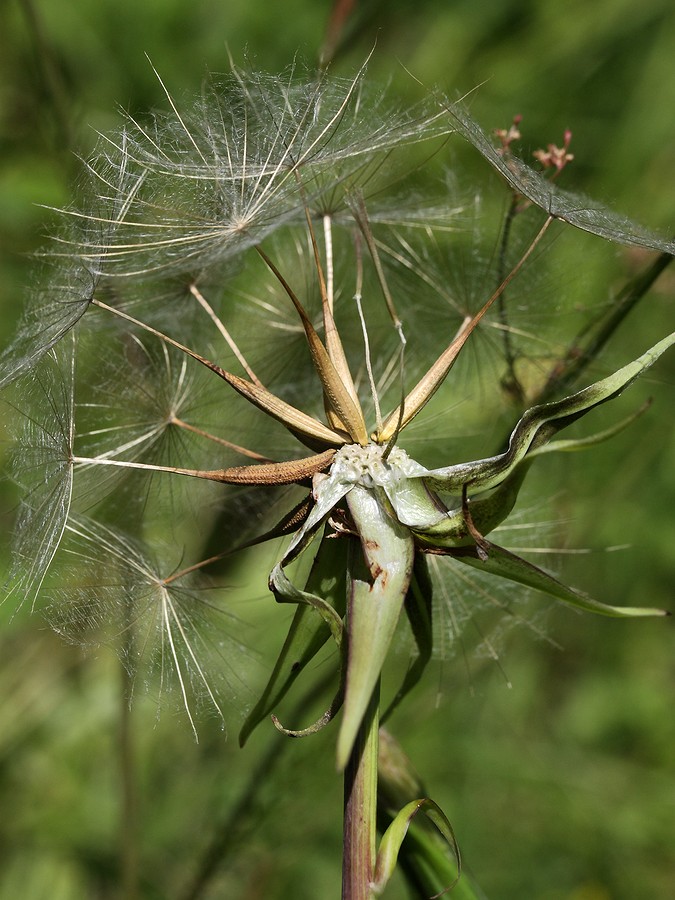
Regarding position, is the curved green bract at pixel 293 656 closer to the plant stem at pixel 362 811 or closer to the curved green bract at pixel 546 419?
the plant stem at pixel 362 811

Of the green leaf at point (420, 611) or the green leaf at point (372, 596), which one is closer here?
the green leaf at point (372, 596)

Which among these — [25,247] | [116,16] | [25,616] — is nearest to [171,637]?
[25,616]

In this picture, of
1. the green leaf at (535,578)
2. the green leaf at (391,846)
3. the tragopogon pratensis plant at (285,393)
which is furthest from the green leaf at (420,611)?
the green leaf at (391,846)

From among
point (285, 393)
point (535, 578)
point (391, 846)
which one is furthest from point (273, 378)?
point (391, 846)

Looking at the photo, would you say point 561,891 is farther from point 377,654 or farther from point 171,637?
point 377,654

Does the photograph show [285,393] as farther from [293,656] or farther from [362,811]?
[362,811]

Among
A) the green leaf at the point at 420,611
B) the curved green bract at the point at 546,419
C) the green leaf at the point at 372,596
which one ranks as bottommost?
the green leaf at the point at 420,611
